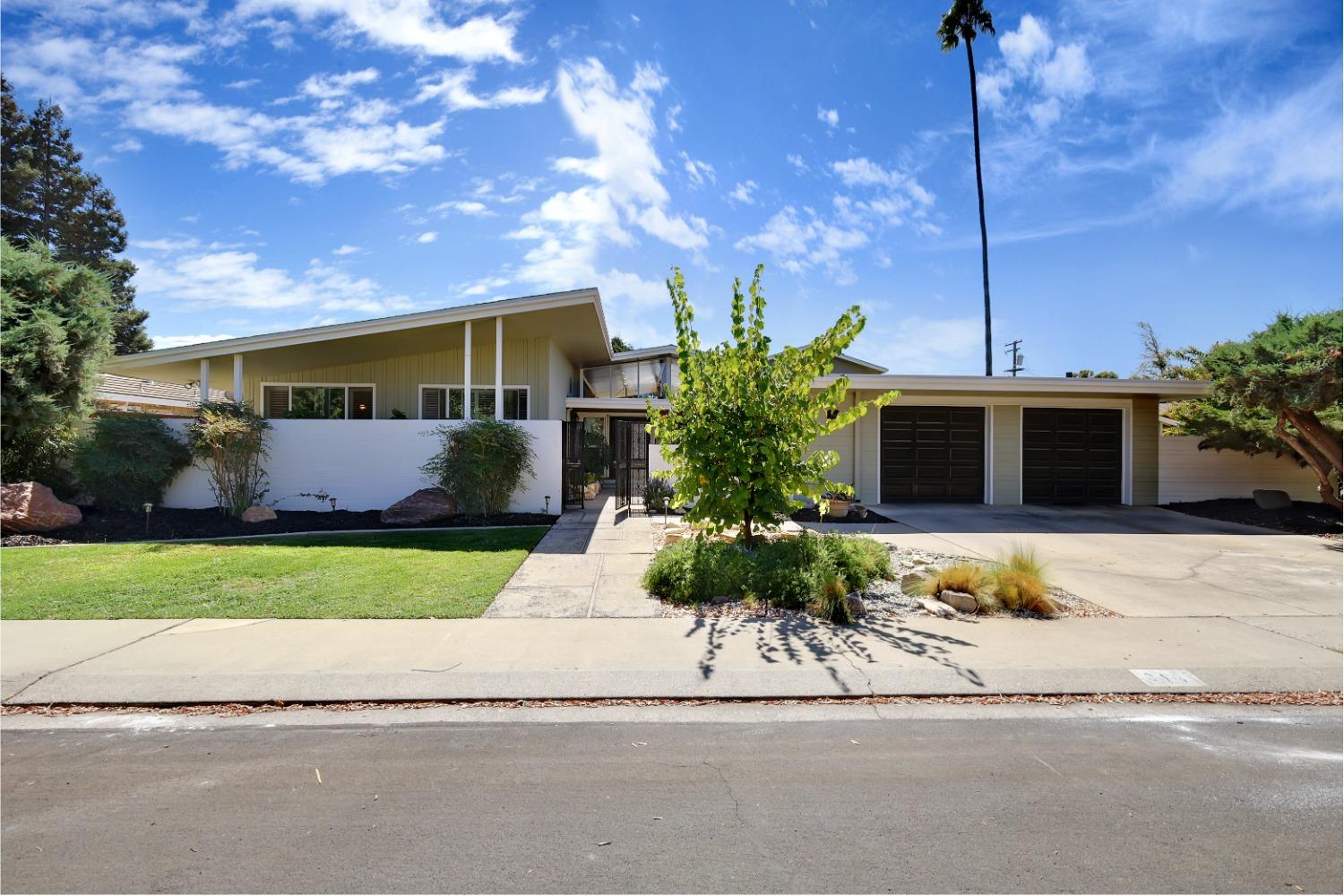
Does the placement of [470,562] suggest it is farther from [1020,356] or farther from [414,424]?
[1020,356]

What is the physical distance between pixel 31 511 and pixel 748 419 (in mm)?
11492

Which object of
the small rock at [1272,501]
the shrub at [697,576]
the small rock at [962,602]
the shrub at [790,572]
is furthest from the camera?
the small rock at [1272,501]

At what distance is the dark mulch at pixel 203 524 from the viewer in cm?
1031

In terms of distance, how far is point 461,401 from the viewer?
17.2 m

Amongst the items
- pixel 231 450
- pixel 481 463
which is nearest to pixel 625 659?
pixel 481 463

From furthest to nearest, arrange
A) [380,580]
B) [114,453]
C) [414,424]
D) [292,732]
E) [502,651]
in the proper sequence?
[414,424], [114,453], [380,580], [502,651], [292,732]

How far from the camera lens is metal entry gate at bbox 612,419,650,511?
1438 centimetres

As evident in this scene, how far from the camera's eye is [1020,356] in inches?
1291

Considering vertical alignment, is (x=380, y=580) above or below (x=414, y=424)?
below

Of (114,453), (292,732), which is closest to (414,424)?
(114,453)

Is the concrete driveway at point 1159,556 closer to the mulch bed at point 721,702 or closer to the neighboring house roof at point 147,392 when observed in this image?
the mulch bed at point 721,702

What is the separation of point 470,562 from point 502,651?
3.51 metres

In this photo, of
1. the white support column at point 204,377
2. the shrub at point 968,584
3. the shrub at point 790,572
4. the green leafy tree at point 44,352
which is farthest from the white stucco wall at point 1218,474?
the green leafy tree at point 44,352

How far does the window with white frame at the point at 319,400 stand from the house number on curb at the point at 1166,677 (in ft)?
56.4
